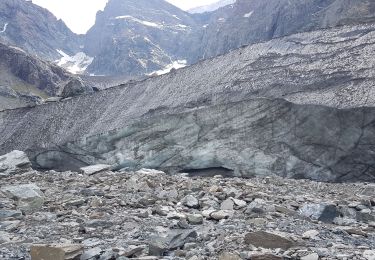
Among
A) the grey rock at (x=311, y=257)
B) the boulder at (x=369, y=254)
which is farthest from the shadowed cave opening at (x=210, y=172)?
the grey rock at (x=311, y=257)

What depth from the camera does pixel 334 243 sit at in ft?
30.4

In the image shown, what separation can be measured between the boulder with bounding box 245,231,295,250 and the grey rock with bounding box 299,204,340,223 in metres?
3.75

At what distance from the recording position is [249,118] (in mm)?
27578

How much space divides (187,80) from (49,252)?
2658cm

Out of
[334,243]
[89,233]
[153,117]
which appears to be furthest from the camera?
[153,117]

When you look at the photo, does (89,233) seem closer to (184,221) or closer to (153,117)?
(184,221)

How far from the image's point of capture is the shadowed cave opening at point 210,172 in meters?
27.3

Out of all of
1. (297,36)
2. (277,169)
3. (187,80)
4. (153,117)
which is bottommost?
(277,169)

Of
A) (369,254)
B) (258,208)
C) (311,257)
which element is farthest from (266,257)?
(258,208)

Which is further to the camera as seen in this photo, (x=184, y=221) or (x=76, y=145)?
(x=76, y=145)

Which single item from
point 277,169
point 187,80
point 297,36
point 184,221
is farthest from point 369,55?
point 184,221

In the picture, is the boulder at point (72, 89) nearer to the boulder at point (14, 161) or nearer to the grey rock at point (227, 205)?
the boulder at point (14, 161)

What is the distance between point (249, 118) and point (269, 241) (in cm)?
1900

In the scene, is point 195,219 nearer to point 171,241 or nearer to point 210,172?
point 171,241
